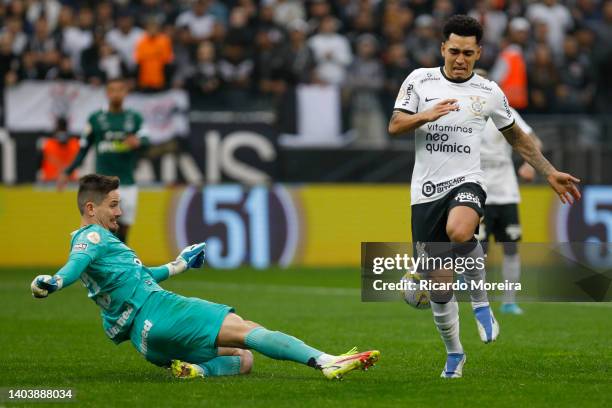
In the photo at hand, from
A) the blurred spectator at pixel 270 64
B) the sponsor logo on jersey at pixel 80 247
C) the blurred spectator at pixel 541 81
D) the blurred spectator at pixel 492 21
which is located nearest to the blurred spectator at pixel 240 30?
the blurred spectator at pixel 270 64

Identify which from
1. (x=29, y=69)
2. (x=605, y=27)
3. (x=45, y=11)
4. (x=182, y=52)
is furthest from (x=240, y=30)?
(x=605, y=27)

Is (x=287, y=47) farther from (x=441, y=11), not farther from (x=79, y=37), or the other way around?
(x=79, y=37)

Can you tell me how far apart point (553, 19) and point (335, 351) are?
49.3 ft

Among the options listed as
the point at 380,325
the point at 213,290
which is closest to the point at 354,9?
the point at 213,290

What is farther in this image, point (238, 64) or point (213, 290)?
point (238, 64)

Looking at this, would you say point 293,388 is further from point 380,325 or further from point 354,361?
point 380,325

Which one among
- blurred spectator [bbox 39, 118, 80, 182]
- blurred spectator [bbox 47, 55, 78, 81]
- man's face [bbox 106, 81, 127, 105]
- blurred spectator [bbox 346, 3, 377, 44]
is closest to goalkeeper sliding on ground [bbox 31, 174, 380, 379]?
man's face [bbox 106, 81, 127, 105]

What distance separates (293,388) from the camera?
8000mm

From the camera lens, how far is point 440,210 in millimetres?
8648

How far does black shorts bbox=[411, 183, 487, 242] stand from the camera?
8547 millimetres

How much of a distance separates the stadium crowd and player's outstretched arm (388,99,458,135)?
40.4 feet

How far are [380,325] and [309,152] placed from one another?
27.1ft

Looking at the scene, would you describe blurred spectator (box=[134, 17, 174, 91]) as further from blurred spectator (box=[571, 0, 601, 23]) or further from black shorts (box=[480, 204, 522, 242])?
black shorts (box=[480, 204, 522, 242])

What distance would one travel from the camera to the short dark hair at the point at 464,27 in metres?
8.55
